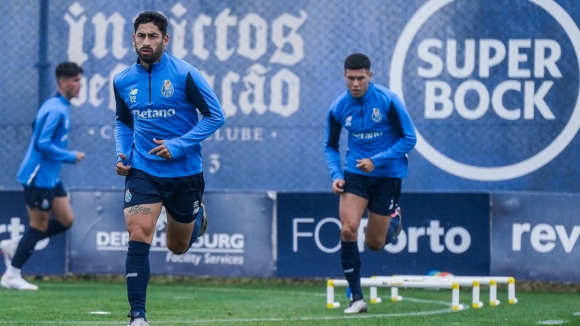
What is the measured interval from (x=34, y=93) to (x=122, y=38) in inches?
47.8

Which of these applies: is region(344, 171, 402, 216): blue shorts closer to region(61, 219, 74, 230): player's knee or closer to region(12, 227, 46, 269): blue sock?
region(61, 219, 74, 230): player's knee

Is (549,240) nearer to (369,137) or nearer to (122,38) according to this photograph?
(369,137)

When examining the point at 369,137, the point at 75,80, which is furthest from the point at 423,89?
the point at 75,80

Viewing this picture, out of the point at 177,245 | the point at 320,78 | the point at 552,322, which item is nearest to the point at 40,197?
the point at 320,78

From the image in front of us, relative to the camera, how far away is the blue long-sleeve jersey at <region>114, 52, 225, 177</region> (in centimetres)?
709

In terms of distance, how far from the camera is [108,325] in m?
7.80

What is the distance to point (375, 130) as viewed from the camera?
951 centimetres

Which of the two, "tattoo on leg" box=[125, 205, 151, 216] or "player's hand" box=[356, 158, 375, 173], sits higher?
"player's hand" box=[356, 158, 375, 173]

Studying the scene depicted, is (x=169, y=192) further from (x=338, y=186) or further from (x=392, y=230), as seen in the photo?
(x=392, y=230)

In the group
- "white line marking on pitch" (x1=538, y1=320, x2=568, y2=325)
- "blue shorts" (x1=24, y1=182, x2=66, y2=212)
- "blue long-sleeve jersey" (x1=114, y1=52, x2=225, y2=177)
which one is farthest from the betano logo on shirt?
"blue shorts" (x1=24, y1=182, x2=66, y2=212)

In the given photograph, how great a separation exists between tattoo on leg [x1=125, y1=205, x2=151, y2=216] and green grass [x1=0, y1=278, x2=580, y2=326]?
136cm

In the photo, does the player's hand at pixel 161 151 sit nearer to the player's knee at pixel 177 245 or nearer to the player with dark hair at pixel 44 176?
the player's knee at pixel 177 245

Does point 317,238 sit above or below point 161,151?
below

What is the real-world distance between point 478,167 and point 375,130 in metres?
2.95
